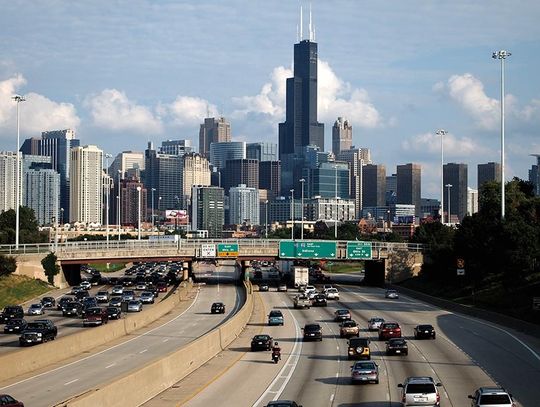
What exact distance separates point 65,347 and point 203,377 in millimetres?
11672

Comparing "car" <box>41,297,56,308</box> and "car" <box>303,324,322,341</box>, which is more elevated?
"car" <box>303,324,322,341</box>

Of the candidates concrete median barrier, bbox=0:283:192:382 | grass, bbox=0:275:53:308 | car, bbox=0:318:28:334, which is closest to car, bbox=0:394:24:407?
concrete median barrier, bbox=0:283:192:382

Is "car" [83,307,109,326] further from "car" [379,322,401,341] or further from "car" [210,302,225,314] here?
"car" [379,322,401,341]

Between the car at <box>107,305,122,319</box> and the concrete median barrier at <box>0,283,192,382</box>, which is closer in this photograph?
the concrete median barrier at <box>0,283,192,382</box>

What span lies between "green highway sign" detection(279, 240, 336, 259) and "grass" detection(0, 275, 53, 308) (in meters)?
32.0

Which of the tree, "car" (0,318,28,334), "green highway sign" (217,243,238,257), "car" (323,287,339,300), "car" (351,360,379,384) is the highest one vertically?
"green highway sign" (217,243,238,257)

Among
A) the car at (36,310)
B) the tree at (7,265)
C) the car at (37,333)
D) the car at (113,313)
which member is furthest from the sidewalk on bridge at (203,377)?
the tree at (7,265)

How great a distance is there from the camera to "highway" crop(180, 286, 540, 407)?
3925cm

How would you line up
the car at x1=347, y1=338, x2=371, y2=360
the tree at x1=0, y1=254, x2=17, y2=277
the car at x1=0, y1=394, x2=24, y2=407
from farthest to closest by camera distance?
the tree at x1=0, y1=254, x2=17, y2=277
the car at x1=347, y1=338, x2=371, y2=360
the car at x1=0, y1=394, x2=24, y2=407

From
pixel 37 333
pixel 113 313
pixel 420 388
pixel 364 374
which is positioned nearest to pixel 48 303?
pixel 113 313

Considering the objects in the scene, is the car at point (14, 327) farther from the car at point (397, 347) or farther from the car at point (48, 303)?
the car at point (397, 347)

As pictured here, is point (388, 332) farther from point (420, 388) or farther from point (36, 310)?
point (36, 310)

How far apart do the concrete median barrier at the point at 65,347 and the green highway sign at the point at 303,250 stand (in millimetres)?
50968

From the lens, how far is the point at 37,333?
6047 centimetres
